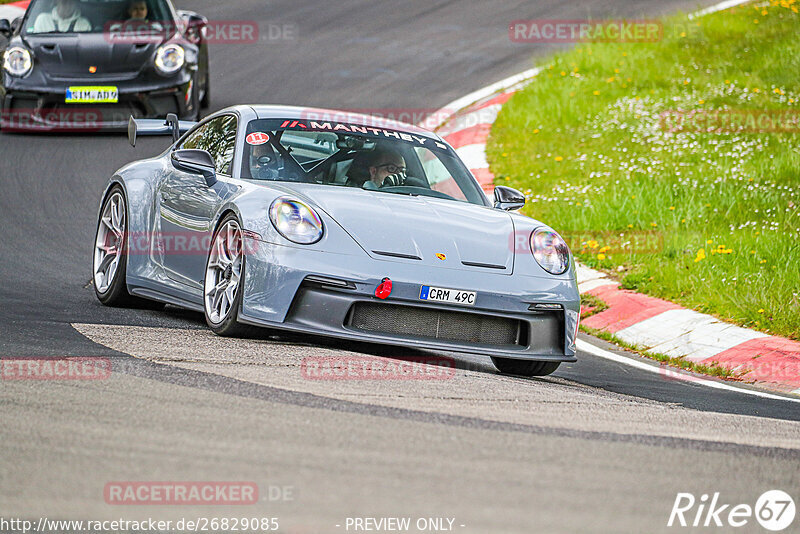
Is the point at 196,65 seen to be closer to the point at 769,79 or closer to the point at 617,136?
the point at 617,136

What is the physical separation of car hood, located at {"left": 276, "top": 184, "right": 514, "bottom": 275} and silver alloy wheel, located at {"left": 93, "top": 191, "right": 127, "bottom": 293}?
163 cm

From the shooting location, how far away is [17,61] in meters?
12.7

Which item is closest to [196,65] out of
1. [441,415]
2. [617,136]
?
[617,136]

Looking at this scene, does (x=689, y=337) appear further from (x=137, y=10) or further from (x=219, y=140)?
(x=137, y=10)

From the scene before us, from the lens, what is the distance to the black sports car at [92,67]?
1271 cm

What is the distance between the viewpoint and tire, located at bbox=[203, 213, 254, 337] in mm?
5984

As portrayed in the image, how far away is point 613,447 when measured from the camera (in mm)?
4023

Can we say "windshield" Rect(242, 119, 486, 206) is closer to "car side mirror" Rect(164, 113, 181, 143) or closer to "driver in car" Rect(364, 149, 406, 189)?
"driver in car" Rect(364, 149, 406, 189)

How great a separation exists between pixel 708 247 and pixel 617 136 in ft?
13.9
